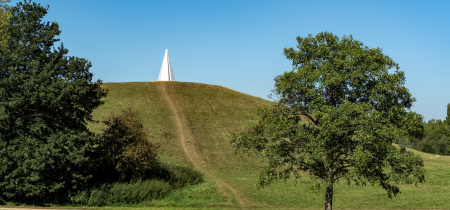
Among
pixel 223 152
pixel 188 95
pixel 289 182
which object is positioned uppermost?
pixel 188 95

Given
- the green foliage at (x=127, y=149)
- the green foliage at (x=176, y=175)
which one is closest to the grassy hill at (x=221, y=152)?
the green foliage at (x=176, y=175)

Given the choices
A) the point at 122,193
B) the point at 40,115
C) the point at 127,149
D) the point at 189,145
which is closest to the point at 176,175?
the point at 127,149

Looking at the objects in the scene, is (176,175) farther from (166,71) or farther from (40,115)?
(166,71)

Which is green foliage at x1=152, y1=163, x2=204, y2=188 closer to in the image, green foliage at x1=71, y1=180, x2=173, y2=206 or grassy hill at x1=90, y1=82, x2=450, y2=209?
grassy hill at x1=90, y1=82, x2=450, y2=209

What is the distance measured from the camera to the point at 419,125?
19.1 metres

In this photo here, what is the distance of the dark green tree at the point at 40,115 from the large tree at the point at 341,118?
12845 mm

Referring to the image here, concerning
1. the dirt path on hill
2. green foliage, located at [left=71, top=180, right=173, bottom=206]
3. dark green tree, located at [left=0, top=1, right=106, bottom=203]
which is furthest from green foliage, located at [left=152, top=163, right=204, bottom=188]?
dark green tree, located at [left=0, top=1, right=106, bottom=203]

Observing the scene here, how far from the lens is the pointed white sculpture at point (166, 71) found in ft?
294

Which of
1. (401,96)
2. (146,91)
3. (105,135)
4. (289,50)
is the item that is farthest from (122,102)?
(401,96)

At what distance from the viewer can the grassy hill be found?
102 feet

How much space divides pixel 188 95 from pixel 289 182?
3763 cm

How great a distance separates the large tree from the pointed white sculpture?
69190 mm

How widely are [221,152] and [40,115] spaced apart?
94.6 ft

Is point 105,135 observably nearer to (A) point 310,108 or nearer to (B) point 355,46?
(A) point 310,108
